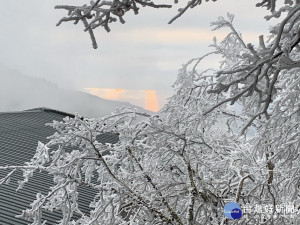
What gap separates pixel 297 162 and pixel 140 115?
104 inches

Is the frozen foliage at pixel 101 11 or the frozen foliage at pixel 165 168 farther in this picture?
the frozen foliage at pixel 165 168

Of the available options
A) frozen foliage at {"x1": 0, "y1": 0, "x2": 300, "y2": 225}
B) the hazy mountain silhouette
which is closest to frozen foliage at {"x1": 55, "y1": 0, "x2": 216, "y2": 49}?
frozen foliage at {"x1": 0, "y1": 0, "x2": 300, "y2": 225}

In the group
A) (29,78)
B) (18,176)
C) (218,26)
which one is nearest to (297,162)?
(218,26)

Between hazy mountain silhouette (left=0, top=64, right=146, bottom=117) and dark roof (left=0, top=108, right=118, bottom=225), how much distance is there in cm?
2322

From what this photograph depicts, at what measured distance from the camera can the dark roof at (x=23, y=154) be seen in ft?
37.0

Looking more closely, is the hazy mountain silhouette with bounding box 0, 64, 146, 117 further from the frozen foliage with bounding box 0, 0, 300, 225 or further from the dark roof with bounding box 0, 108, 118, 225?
the frozen foliage with bounding box 0, 0, 300, 225

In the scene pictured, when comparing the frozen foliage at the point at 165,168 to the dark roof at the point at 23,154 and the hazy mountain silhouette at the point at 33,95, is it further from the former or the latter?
the hazy mountain silhouette at the point at 33,95

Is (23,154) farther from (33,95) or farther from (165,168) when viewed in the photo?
(33,95)

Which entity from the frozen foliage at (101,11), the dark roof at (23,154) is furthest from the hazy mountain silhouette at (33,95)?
the frozen foliage at (101,11)

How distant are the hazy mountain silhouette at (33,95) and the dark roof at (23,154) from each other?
2322 centimetres

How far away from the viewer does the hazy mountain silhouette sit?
4755 cm

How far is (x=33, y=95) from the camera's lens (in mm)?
52625

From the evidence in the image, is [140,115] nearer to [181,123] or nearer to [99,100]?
[181,123]

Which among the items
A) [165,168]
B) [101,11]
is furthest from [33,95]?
[101,11]
